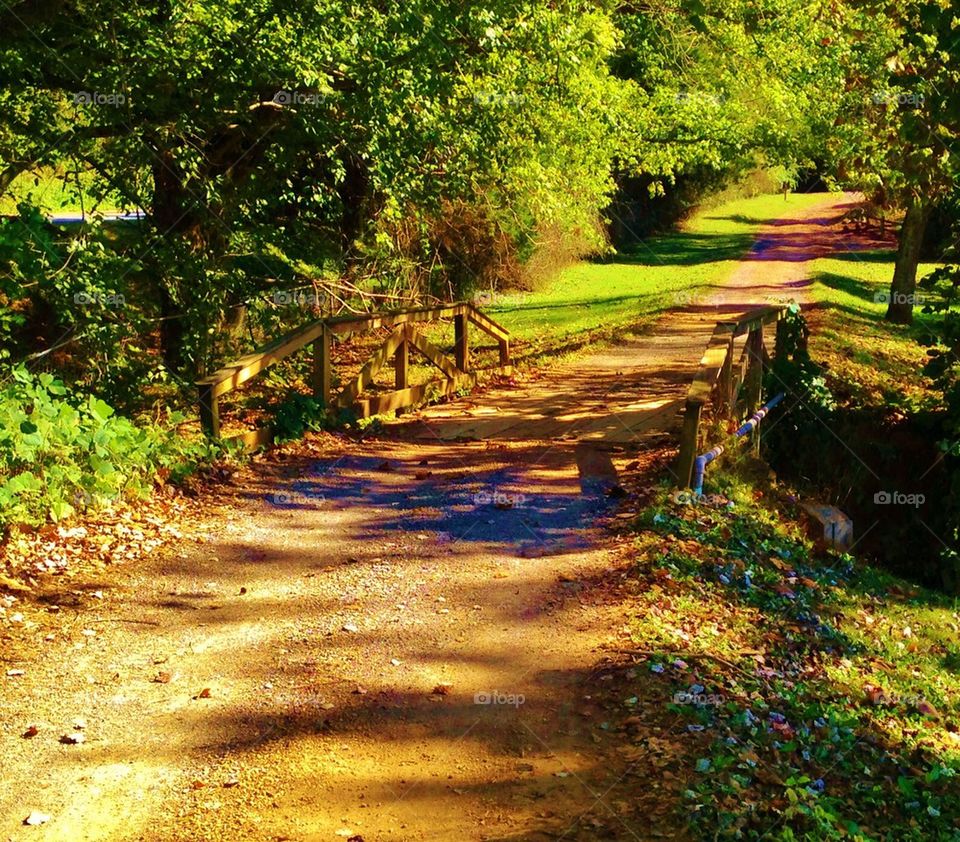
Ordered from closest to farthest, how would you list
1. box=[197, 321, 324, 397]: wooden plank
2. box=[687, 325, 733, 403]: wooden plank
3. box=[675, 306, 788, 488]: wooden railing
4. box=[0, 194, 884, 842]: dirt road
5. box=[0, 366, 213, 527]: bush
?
1. box=[0, 194, 884, 842]: dirt road
2. box=[0, 366, 213, 527]: bush
3. box=[675, 306, 788, 488]: wooden railing
4. box=[687, 325, 733, 403]: wooden plank
5. box=[197, 321, 324, 397]: wooden plank

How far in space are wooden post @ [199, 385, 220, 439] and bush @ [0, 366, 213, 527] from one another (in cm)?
47

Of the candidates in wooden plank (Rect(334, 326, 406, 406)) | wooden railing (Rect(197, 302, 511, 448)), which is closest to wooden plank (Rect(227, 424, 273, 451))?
wooden railing (Rect(197, 302, 511, 448))

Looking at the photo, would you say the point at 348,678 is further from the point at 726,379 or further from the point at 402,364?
the point at 402,364

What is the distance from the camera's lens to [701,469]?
9.22 metres

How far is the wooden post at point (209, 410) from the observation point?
9742 mm

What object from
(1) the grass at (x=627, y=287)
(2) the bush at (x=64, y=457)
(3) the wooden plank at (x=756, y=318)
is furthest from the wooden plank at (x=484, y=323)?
(2) the bush at (x=64, y=457)

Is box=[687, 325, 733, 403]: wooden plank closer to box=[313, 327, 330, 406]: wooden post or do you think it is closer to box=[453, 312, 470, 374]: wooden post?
box=[313, 327, 330, 406]: wooden post

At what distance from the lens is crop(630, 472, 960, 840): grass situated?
506cm

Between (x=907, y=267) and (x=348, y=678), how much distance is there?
21.7 m

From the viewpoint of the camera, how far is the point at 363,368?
1267 cm

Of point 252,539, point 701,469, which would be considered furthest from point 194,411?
point 701,469

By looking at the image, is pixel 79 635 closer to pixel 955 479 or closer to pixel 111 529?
pixel 111 529

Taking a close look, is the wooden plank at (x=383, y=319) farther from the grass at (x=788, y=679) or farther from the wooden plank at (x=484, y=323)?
the grass at (x=788, y=679)

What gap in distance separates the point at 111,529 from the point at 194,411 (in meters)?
6.08
